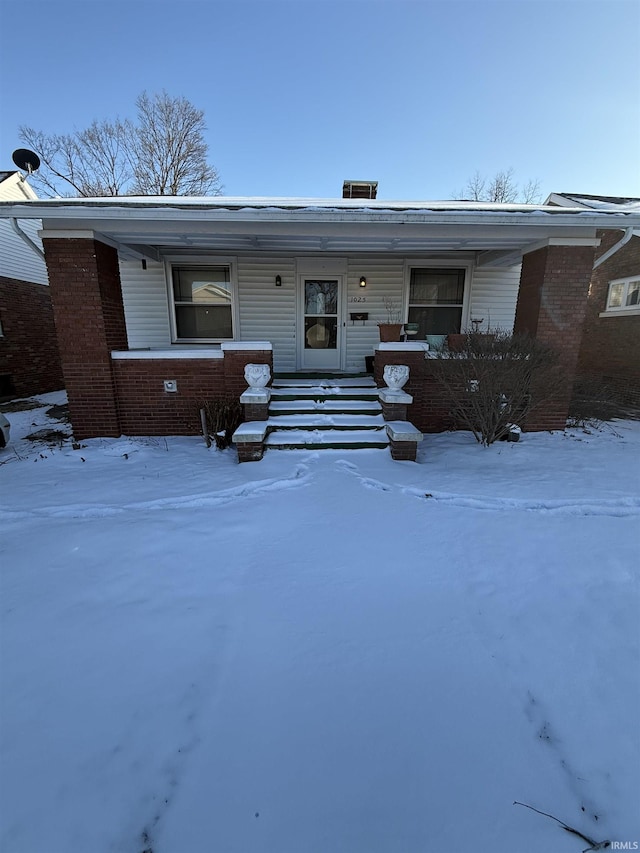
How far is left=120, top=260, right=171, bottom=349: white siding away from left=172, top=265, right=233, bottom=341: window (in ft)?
0.79

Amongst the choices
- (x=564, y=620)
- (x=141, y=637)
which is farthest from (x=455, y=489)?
(x=141, y=637)

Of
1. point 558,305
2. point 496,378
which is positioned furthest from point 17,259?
point 558,305

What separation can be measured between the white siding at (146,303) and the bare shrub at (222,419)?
2.91 metres

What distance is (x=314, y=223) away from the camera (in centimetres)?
545

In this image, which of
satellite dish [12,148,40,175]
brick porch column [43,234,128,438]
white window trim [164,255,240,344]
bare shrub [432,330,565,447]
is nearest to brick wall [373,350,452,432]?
bare shrub [432,330,565,447]

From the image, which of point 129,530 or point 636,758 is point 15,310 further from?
point 636,758

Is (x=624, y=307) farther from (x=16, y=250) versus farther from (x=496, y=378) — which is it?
(x=16, y=250)

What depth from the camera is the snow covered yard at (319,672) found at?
1.38 metres

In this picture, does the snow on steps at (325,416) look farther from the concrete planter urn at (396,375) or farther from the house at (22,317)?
the house at (22,317)

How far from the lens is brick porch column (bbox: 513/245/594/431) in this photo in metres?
5.77

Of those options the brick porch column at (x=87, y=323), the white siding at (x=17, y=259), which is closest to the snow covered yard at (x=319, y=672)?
the brick porch column at (x=87, y=323)

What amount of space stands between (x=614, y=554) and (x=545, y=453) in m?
2.48

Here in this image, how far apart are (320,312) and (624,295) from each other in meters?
7.59

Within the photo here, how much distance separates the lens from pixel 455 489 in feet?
13.1
